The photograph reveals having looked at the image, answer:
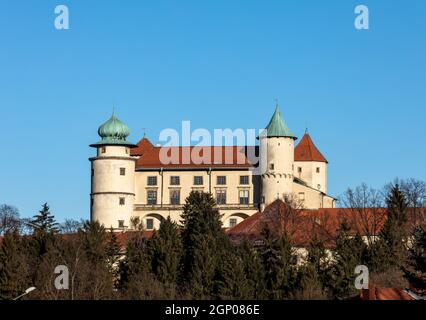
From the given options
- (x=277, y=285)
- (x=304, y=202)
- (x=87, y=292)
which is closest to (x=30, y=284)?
(x=87, y=292)

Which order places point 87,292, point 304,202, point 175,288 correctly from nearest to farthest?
point 87,292, point 175,288, point 304,202

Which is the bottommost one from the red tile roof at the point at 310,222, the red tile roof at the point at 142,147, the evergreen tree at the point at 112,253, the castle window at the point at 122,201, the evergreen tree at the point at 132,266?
the evergreen tree at the point at 132,266

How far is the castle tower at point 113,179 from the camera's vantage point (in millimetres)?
116500

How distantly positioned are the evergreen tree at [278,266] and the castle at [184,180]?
4350 centimetres

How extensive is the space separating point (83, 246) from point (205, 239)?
28.6 feet

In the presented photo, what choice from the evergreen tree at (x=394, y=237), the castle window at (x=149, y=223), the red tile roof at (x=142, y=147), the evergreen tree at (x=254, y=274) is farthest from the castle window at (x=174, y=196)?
the evergreen tree at (x=254, y=274)

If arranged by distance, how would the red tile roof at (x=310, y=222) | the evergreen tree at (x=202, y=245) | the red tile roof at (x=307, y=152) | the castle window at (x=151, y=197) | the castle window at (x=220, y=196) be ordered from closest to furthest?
1. the evergreen tree at (x=202, y=245)
2. the red tile roof at (x=310, y=222)
3. the castle window at (x=220, y=196)
4. the castle window at (x=151, y=197)
5. the red tile roof at (x=307, y=152)

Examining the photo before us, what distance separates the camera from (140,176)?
123 m

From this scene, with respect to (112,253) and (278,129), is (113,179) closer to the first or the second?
(278,129)

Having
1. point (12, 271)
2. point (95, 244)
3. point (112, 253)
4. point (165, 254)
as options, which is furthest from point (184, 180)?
point (12, 271)

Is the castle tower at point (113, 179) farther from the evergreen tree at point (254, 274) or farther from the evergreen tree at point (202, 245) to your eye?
the evergreen tree at point (254, 274)

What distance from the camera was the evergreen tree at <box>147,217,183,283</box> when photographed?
73.4m

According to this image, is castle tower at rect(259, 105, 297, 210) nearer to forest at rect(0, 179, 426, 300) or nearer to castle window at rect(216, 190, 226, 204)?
castle window at rect(216, 190, 226, 204)
